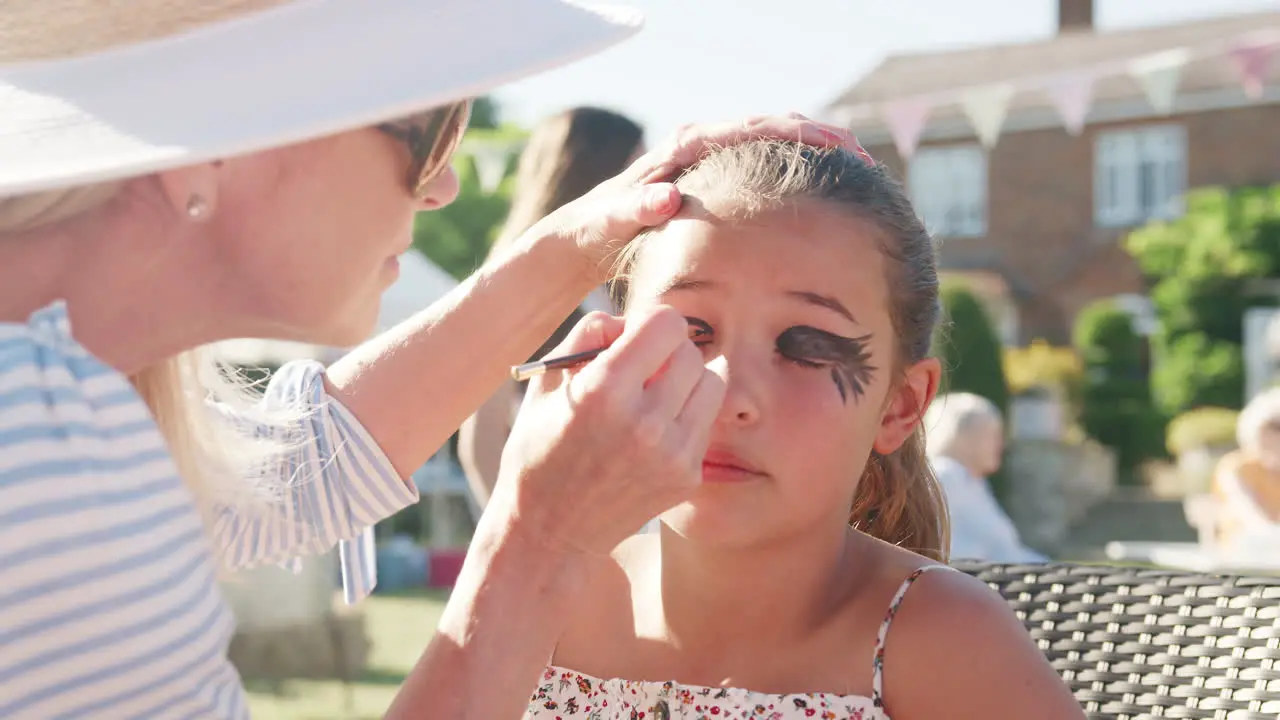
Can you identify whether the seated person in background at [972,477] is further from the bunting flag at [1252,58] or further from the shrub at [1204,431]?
the shrub at [1204,431]

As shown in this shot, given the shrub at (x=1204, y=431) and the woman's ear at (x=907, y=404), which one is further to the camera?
the shrub at (x=1204, y=431)

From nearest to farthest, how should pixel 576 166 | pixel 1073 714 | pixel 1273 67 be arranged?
pixel 1073 714
pixel 576 166
pixel 1273 67

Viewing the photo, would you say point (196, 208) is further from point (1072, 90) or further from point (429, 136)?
point (1072, 90)

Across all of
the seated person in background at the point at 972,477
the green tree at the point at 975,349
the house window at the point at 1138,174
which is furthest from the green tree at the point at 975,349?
the seated person in background at the point at 972,477

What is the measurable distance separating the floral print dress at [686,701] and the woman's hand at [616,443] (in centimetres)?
46

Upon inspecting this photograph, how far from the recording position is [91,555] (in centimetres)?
112

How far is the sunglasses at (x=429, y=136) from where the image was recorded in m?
1.46

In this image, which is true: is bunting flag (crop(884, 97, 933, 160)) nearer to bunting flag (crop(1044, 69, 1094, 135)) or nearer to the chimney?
bunting flag (crop(1044, 69, 1094, 135))

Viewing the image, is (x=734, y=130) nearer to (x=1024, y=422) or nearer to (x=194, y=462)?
(x=194, y=462)

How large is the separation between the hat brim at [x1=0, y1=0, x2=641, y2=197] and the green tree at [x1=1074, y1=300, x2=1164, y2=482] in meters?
19.6

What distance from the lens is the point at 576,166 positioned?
3037 mm

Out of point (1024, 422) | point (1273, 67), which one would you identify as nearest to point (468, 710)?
point (1024, 422)

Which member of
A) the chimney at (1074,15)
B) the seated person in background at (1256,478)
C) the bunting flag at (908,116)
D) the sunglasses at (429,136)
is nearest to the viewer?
the sunglasses at (429,136)

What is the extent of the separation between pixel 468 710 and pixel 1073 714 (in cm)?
72
